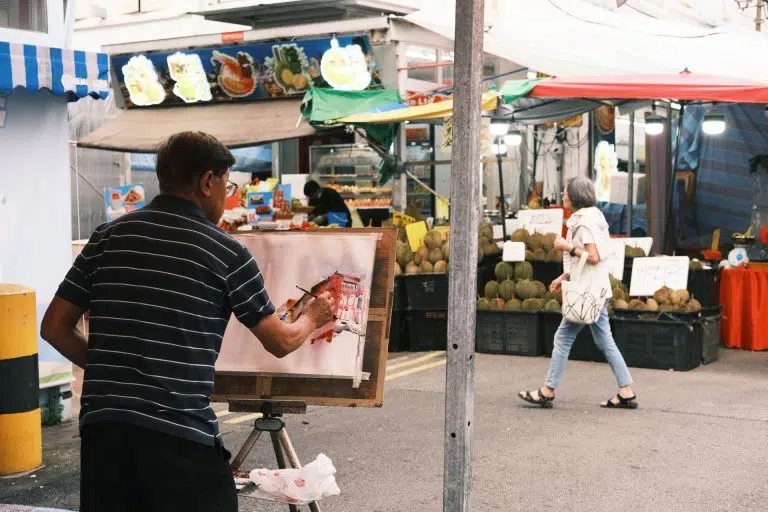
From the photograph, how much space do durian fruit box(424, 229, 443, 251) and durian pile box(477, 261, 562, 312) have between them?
0.77 m

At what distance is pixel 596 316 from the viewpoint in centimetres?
835

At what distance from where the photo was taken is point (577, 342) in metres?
11.1

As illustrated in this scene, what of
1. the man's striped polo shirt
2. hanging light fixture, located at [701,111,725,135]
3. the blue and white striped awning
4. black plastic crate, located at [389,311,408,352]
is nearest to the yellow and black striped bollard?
the blue and white striped awning

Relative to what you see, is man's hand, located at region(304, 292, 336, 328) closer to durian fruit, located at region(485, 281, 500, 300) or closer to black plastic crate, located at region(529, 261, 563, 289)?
durian fruit, located at region(485, 281, 500, 300)

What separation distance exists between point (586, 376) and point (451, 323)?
6.73m

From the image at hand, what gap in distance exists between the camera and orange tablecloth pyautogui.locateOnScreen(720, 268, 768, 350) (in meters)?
11.7

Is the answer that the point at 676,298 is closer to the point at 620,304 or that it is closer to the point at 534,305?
the point at 620,304

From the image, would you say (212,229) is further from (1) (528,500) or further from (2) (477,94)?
(1) (528,500)

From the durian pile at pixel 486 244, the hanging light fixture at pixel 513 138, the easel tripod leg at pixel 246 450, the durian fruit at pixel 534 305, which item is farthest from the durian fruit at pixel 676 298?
the hanging light fixture at pixel 513 138

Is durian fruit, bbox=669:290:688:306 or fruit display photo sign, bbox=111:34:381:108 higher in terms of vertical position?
fruit display photo sign, bbox=111:34:381:108

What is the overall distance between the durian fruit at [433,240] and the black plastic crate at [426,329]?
79 centimetres

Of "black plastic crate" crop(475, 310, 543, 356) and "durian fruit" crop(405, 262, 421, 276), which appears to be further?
"durian fruit" crop(405, 262, 421, 276)

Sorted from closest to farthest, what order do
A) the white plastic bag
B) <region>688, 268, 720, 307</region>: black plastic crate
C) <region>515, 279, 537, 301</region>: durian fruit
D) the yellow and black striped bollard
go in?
the white plastic bag < the yellow and black striped bollard < <region>688, 268, 720, 307</region>: black plastic crate < <region>515, 279, 537, 301</region>: durian fruit

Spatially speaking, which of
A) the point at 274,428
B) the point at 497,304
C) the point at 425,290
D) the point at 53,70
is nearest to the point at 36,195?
the point at 53,70
